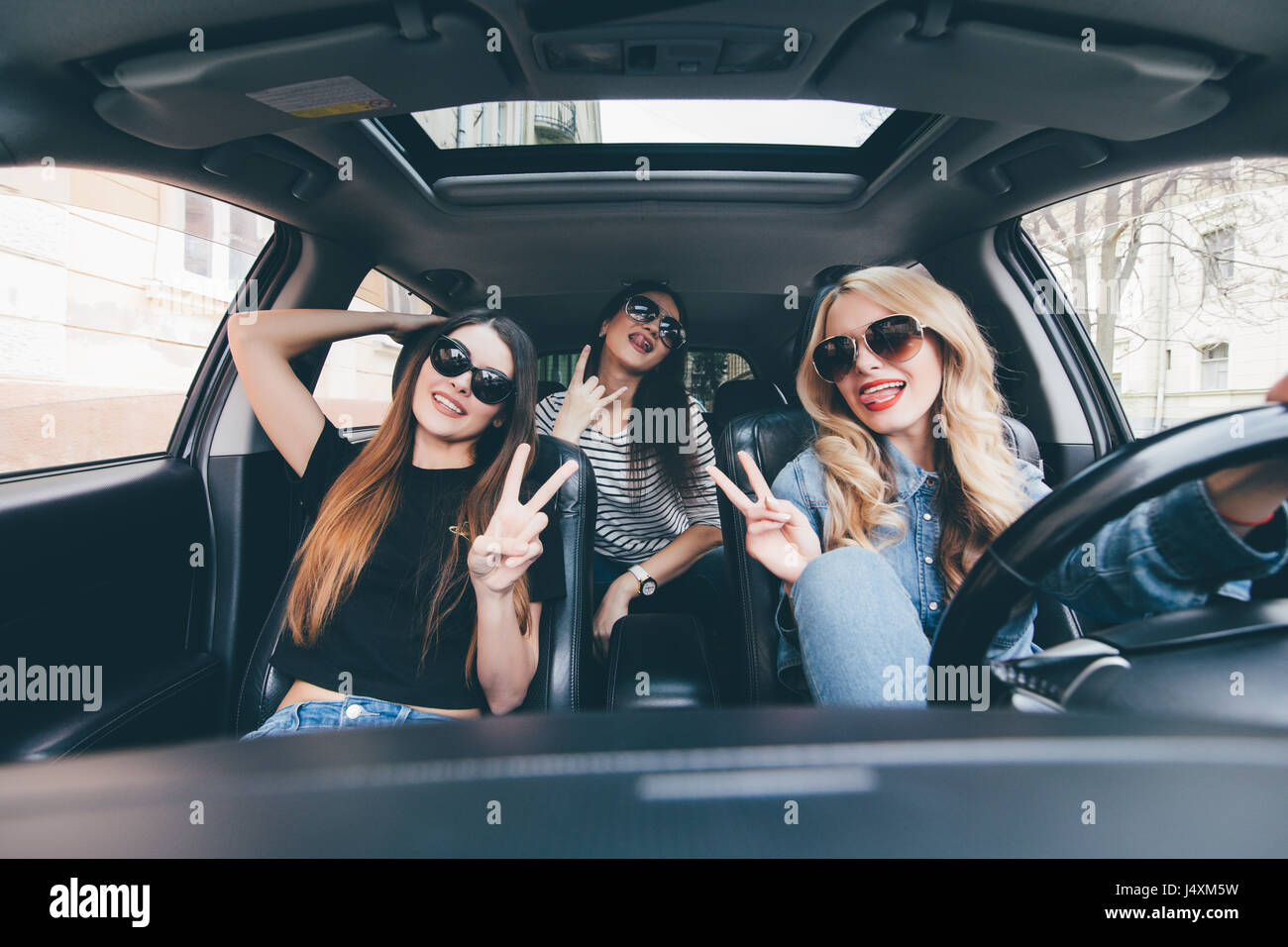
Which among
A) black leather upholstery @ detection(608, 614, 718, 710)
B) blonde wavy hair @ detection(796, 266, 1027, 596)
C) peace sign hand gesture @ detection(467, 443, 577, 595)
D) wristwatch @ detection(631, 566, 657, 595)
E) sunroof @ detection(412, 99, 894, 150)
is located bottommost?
black leather upholstery @ detection(608, 614, 718, 710)

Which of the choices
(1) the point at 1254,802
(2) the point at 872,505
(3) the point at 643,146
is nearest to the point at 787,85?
(3) the point at 643,146

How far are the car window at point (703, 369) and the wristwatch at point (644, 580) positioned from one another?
0.68 m

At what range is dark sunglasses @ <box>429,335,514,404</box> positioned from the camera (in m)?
1.39

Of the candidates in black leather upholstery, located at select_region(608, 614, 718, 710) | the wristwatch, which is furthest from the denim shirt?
the wristwatch

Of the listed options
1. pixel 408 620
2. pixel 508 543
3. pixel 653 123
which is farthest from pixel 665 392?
pixel 408 620

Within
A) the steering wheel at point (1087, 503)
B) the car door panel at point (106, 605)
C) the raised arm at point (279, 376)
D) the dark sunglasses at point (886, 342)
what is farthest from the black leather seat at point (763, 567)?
the car door panel at point (106, 605)

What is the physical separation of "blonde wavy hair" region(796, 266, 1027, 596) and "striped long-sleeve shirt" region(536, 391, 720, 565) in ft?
2.09

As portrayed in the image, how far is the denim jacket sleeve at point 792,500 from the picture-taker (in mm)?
A: 1294

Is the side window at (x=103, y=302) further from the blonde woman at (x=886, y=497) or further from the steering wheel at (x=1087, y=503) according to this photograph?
the steering wheel at (x=1087, y=503)

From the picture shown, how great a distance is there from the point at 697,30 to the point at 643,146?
26.4 inches

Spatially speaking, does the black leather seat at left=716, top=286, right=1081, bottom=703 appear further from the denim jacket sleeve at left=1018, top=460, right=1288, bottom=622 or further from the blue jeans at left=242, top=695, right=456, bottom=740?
the blue jeans at left=242, top=695, right=456, bottom=740

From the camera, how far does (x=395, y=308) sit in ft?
6.82

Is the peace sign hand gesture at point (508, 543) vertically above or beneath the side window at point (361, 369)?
beneath
